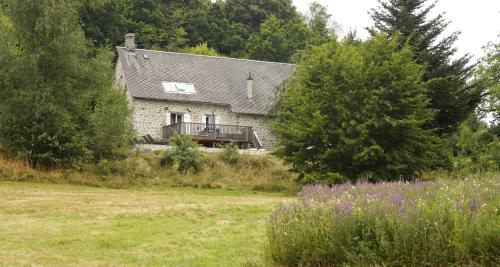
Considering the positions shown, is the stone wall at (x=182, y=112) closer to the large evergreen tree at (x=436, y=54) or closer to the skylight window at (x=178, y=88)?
the skylight window at (x=178, y=88)

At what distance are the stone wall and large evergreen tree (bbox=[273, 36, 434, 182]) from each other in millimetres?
13895

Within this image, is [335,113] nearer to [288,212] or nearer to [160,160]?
[160,160]

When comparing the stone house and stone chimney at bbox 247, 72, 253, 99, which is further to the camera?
stone chimney at bbox 247, 72, 253, 99

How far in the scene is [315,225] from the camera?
7379 mm

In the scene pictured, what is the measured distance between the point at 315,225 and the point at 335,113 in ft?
55.5

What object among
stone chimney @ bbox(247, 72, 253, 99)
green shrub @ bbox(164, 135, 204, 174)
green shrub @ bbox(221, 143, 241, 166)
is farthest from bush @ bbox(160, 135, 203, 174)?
stone chimney @ bbox(247, 72, 253, 99)

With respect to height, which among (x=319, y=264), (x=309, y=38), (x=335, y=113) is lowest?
(x=319, y=264)

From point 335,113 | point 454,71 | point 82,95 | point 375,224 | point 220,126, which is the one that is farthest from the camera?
point 220,126

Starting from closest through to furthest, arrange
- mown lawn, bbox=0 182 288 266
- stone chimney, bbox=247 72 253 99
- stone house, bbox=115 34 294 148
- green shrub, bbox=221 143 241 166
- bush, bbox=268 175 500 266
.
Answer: bush, bbox=268 175 500 266
mown lawn, bbox=0 182 288 266
green shrub, bbox=221 143 241 166
stone house, bbox=115 34 294 148
stone chimney, bbox=247 72 253 99

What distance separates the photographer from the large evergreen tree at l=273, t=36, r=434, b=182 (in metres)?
22.9

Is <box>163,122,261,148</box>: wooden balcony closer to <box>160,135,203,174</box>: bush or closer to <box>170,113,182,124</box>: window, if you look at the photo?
<box>170,113,182,124</box>: window

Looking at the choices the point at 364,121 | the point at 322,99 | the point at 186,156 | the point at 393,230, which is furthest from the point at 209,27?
the point at 393,230

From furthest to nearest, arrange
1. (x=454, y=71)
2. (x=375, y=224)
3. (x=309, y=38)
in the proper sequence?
(x=309, y=38), (x=454, y=71), (x=375, y=224)

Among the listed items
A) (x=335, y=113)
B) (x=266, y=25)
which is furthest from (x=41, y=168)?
(x=266, y=25)
